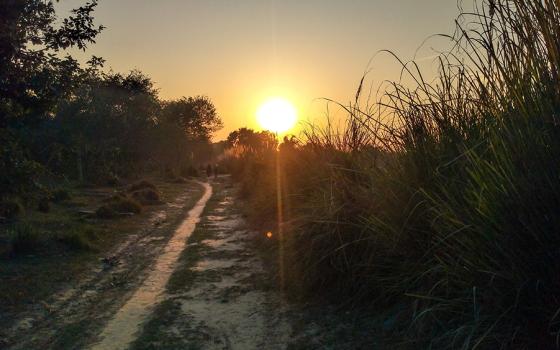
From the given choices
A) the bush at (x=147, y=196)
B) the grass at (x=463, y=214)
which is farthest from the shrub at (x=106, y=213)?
the grass at (x=463, y=214)

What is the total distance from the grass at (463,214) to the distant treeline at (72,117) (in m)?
5.46

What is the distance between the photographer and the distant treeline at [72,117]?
8.41 m

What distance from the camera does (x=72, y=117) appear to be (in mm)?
29391

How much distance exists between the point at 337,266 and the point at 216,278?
8.18ft

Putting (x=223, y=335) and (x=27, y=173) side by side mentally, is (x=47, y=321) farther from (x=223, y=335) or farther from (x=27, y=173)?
(x=27, y=173)

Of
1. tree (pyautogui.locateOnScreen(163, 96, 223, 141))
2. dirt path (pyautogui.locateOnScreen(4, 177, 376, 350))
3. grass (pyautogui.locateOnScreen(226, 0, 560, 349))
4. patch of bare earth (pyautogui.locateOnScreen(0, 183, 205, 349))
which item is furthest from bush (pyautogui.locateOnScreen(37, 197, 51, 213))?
tree (pyautogui.locateOnScreen(163, 96, 223, 141))

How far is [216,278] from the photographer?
24.2ft

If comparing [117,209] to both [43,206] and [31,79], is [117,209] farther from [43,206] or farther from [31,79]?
[31,79]

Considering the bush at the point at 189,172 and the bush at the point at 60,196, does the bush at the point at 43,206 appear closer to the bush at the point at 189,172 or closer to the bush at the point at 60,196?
the bush at the point at 60,196

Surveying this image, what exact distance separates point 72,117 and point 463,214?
1164 inches

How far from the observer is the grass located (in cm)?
292

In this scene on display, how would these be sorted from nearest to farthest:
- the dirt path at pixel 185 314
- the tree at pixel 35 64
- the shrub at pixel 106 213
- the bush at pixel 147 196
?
1. the dirt path at pixel 185 314
2. the tree at pixel 35 64
3. the shrub at pixel 106 213
4. the bush at pixel 147 196

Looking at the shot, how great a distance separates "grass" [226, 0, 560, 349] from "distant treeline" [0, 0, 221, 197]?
5.46 meters

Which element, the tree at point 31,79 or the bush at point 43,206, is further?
the bush at point 43,206
